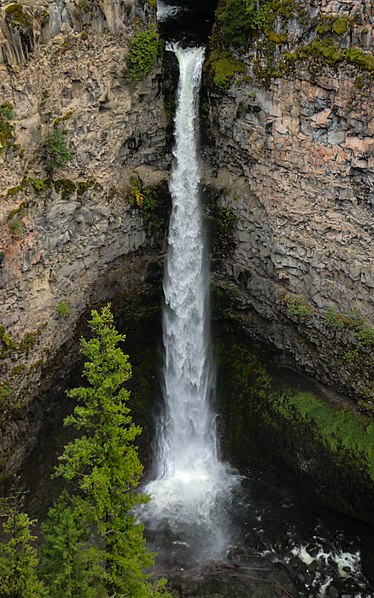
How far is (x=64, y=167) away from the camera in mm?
20266

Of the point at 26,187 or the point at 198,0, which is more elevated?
the point at 198,0

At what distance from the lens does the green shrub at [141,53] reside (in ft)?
68.3

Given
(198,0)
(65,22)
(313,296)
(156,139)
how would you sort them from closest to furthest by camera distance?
1. (65,22)
2. (313,296)
3. (156,139)
4. (198,0)

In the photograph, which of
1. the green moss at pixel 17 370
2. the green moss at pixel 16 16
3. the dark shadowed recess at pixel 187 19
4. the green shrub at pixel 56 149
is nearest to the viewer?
the green moss at pixel 16 16

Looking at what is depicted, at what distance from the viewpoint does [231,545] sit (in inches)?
803

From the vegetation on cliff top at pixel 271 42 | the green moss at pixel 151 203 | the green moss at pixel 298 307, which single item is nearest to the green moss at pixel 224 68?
the vegetation on cliff top at pixel 271 42

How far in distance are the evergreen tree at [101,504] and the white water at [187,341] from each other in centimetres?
796

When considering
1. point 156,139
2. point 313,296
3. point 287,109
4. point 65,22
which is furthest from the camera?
point 156,139

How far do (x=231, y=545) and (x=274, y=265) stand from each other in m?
9.44

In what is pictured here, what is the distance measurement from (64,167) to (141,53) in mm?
4630

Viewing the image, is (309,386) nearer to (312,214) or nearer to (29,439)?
(312,214)

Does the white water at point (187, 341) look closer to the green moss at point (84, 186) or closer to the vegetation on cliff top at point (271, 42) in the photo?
the vegetation on cliff top at point (271, 42)

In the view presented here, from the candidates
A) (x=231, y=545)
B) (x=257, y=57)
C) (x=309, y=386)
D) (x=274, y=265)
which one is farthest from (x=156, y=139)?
(x=231, y=545)

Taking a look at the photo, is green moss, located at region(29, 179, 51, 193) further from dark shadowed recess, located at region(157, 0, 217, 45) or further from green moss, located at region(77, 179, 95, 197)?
dark shadowed recess, located at region(157, 0, 217, 45)
